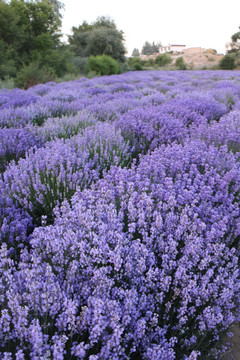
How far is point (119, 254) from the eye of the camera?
133 cm

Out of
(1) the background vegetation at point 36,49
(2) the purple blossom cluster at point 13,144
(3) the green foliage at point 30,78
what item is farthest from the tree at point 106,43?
(2) the purple blossom cluster at point 13,144

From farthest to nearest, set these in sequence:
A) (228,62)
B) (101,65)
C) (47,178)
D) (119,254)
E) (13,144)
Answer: (228,62) → (101,65) → (13,144) → (47,178) → (119,254)

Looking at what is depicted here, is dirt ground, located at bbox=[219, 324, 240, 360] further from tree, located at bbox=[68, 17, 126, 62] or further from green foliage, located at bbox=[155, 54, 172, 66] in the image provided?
green foliage, located at bbox=[155, 54, 172, 66]

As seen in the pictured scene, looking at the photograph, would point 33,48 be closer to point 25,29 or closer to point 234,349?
point 25,29

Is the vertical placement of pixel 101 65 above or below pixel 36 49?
below

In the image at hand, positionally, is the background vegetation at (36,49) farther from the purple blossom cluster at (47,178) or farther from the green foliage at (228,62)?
the green foliage at (228,62)

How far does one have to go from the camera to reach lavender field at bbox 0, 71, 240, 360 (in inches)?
43.0

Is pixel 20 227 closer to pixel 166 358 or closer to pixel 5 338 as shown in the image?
pixel 5 338

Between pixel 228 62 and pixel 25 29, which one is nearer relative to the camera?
pixel 25 29

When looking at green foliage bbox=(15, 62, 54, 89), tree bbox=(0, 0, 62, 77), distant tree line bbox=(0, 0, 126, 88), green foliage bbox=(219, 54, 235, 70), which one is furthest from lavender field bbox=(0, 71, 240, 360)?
green foliage bbox=(219, 54, 235, 70)

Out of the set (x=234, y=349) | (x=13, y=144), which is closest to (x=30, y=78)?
(x=13, y=144)

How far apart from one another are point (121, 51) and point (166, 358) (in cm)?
2497

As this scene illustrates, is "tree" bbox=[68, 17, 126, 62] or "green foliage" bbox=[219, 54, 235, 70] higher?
"tree" bbox=[68, 17, 126, 62]

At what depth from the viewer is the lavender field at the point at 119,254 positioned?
1.09m
